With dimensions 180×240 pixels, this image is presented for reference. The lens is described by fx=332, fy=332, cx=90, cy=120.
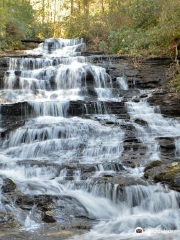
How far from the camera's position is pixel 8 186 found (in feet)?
22.4

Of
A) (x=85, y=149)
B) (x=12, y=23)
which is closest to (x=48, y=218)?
(x=85, y=149)

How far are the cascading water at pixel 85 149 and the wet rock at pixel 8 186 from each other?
0.17m

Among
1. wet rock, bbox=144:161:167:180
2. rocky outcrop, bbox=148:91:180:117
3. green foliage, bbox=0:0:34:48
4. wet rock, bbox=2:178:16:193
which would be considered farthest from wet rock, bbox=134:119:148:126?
green foliage, bbox=0:0:34:48

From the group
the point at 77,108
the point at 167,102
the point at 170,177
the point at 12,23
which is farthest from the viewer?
the point at 12,23

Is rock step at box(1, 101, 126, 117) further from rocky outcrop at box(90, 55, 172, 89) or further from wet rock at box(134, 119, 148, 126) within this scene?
rocky outcrop at box(90, 55, 172, 89)

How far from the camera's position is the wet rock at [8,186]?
22.0ft

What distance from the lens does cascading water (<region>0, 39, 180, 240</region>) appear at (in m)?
6.32

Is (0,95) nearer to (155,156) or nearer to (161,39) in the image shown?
(155,156)

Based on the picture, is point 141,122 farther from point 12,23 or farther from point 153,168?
point 12,23

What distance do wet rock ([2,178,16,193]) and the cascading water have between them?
0.17m

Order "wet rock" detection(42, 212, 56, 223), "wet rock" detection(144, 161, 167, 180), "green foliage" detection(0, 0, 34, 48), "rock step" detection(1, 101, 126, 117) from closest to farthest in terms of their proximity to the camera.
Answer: "wet rock" detection(42, 212, 56, 223), "wet rock" detection(144, 161, 167, 180), "rock step" detection(1, 101, 126, 117), "green foliage" detection(0, 0, 34, 48)

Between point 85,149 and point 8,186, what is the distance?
3.11 m

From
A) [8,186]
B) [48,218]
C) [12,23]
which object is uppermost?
[12,23]

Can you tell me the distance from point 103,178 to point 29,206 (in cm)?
177
